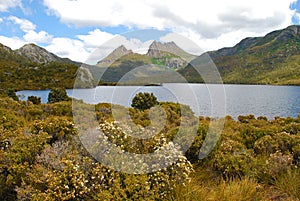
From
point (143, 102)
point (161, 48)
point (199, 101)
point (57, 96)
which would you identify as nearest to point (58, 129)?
point (161, 48)

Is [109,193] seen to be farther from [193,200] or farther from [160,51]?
[160,51]

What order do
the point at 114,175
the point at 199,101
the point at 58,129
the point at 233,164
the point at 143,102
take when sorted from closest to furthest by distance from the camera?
the point at 114,175 → the point at 233,164 → the point at 58,129 → the point at 143,102 → the point at 199,101

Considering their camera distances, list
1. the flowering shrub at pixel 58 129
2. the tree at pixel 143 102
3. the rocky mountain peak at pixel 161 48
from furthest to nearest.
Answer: the tree at pixel 143 102 → the rocky mountain peak at pixel 161 48 → the flowering shrub at pixel 58 129

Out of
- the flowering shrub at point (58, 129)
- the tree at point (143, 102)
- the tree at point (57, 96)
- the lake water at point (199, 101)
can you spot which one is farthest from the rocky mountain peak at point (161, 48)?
the tree at point (57, 96)

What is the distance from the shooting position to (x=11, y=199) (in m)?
6.36

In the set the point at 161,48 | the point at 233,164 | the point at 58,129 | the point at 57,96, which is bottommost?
the point at 233,164

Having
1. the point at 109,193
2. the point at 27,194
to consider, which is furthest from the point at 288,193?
the point at 27,194

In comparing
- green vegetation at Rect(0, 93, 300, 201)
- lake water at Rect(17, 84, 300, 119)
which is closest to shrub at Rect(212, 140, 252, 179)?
green vegetation at Rect(0, 93, 300, 201)

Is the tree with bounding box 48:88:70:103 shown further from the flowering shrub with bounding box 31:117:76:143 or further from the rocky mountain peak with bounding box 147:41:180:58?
the flowering shrub with bounding box 31:117:76:143

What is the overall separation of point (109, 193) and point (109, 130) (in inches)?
58.8

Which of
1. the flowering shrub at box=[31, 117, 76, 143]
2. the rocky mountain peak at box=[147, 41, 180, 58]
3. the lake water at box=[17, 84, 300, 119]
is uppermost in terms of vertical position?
the rocky mountain peak at box=[147, 41, 180, 58]

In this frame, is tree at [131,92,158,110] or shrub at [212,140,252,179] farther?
tree at [131,92,158,110]

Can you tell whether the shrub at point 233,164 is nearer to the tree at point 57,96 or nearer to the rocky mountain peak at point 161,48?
the rocky mountain peak at point 161,48

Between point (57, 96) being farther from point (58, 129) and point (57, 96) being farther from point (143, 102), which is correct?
point (58, 129)
